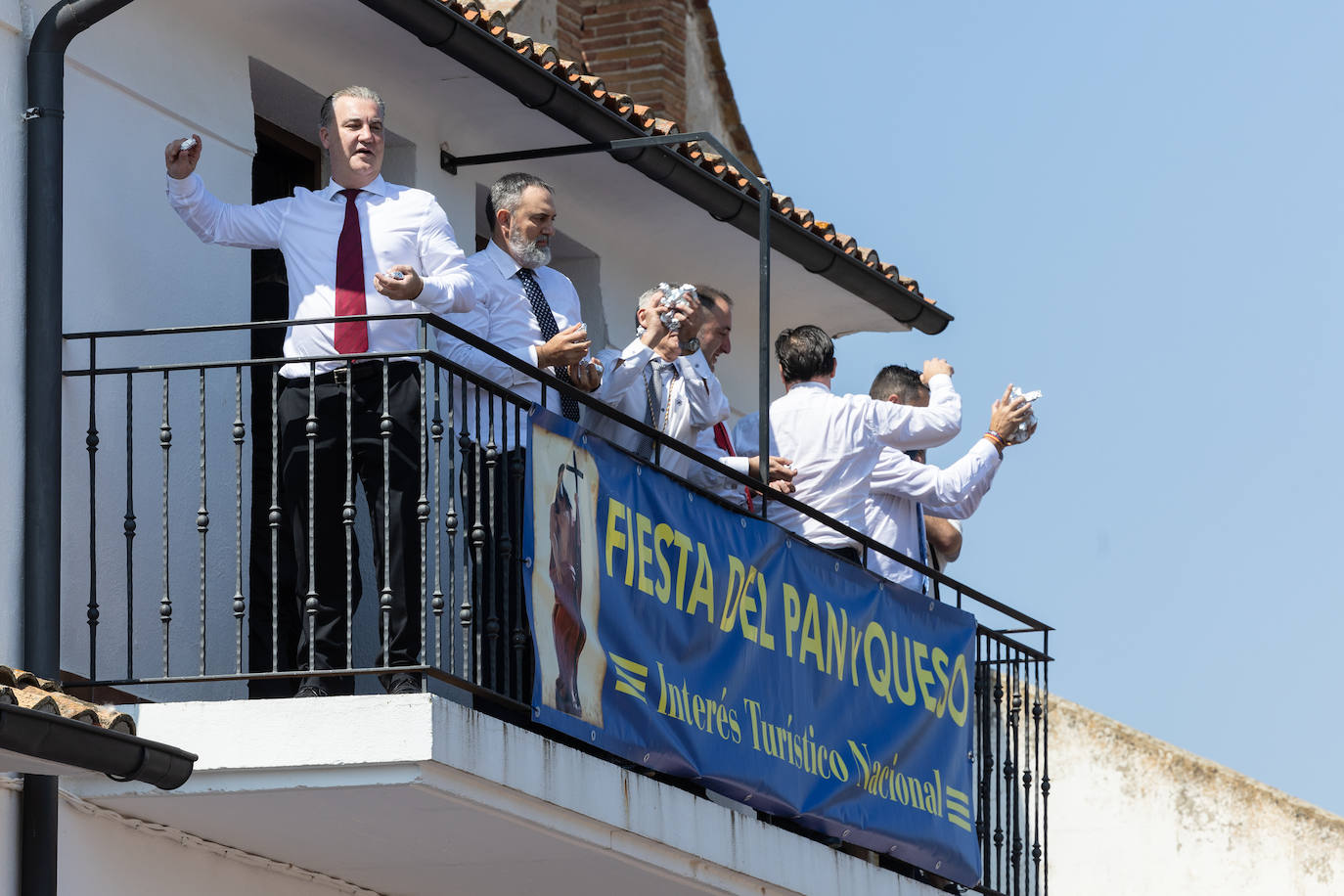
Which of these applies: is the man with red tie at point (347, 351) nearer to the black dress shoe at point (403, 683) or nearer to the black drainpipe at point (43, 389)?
the black dress shoe at point (403, 683)

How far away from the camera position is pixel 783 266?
519 inches

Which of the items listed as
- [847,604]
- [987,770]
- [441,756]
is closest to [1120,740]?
[987,770]

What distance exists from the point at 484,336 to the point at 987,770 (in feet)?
11.3

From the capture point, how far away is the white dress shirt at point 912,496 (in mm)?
10461

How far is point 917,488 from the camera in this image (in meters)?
10.6

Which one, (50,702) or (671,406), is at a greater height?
(671,406)

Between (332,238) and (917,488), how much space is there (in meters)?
3.13

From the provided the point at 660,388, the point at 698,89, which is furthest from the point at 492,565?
the point at 698,89

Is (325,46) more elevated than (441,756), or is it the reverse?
(325,46)

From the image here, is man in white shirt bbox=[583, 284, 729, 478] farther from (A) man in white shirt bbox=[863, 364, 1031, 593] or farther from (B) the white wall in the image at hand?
(B) the white wall

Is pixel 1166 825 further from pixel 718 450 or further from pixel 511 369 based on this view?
pixel 511 369

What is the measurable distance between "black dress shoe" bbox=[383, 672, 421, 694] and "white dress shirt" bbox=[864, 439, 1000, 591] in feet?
10.1

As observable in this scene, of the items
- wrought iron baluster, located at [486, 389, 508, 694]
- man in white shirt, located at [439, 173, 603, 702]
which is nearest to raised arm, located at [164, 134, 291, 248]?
man in white shirt, located at [439, 173, 603, 702]

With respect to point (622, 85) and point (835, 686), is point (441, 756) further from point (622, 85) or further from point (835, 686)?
point (622, 85)
